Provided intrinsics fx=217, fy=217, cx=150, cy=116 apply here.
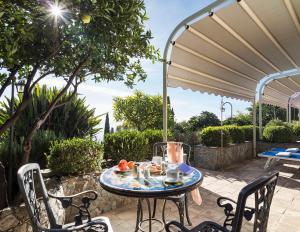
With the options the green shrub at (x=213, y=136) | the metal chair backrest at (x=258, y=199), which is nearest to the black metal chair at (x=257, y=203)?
the metal chair backrest at (x=258, y=199)

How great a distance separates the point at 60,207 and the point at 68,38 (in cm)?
230

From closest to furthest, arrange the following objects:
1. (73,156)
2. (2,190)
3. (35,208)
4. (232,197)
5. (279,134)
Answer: (35,208) < (2,190) < (73,156) < (232,197) < (279,134)

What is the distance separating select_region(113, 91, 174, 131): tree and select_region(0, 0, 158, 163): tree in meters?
→ 11.4

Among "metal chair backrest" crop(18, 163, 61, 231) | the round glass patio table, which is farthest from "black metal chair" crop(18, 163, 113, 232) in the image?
the round glass patio table

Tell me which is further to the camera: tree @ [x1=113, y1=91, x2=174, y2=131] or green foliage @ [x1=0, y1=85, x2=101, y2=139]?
tree @ [x1=113, y1=91, x2=174, y2=131]

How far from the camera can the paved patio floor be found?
3.61 m

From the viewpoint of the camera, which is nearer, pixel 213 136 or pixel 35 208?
pixel 35 208

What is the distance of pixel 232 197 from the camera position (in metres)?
4.82

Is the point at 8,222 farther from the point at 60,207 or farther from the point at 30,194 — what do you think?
the point at 30,194

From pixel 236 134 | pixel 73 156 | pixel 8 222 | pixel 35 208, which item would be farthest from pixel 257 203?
pixel 236 134

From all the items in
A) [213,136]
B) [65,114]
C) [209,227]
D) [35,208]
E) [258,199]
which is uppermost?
[65,114]

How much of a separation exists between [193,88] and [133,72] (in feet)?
13.6

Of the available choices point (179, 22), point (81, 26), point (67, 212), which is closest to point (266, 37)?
point (179, 22)

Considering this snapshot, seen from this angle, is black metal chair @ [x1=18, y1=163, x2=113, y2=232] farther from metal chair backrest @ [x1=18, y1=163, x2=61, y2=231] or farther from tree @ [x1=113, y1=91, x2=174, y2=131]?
tree @ [x1=113, y1=91, x2=174, y2=131]
